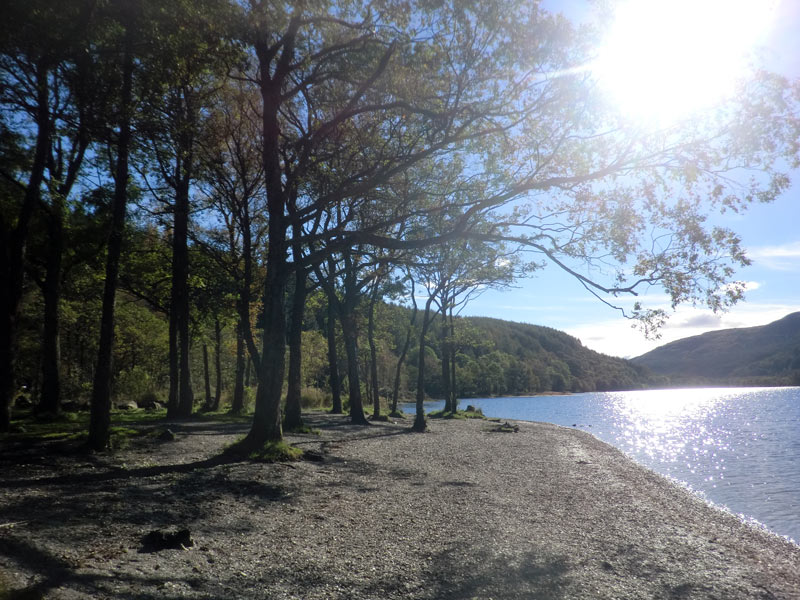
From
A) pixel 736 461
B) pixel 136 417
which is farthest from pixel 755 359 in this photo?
pixel 136 417

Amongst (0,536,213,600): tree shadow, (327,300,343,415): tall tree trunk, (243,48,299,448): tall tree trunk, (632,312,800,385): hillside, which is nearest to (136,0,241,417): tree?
(243,48,299,448): tall tree trunk

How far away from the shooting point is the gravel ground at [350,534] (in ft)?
17.3

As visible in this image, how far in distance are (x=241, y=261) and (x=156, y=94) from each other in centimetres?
1456

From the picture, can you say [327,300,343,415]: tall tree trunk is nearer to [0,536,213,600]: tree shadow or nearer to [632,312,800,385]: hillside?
[0,536,213,600]: tree shadow

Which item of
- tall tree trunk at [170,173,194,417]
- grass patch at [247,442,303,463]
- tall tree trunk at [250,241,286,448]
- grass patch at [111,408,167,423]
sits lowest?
grass patch at [247,442,303,463]

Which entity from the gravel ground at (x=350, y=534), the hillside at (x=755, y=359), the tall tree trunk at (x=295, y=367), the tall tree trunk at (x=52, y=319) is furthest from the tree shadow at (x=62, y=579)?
the hillside at (x=755, y=359)

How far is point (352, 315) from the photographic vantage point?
1145 inches

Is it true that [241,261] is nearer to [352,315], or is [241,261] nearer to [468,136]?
[352,315]

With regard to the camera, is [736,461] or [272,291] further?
[736,461]

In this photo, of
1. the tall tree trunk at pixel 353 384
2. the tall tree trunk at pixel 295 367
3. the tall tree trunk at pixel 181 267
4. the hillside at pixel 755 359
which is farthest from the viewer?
the hillside at pixel 755 359

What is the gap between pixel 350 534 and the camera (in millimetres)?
7305

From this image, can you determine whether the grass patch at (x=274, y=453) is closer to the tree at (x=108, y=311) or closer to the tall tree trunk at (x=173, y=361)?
the tree at (x=108, y=311)

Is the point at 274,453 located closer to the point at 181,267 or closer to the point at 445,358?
the point at 181,267

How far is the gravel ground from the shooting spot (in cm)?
529
